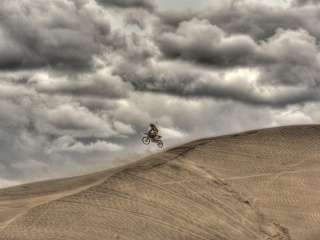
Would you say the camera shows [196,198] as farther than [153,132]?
No

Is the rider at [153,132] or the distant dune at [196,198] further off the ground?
the rider at [153,132]

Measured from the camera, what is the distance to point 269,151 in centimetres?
1944

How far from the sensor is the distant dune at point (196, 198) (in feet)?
53.6

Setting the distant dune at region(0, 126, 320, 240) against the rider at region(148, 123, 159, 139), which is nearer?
the distant dune at region(0, 126, 320, 240)

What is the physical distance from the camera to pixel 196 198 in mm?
17297

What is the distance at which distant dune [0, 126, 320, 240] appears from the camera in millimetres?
16328

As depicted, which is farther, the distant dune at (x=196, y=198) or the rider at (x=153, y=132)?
the rider at (x=153, y=132)

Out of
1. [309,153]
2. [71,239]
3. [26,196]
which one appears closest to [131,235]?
[71,239]

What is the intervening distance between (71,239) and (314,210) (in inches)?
271

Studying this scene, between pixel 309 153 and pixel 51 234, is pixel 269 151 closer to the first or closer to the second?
pixel 309 153

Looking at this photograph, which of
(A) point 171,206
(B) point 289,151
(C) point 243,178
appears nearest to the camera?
(A) point 171,206

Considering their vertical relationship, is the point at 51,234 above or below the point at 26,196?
below

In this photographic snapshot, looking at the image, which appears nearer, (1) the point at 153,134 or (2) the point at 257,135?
(2) the point at 257,135

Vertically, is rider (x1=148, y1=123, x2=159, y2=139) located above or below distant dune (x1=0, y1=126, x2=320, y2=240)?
above
